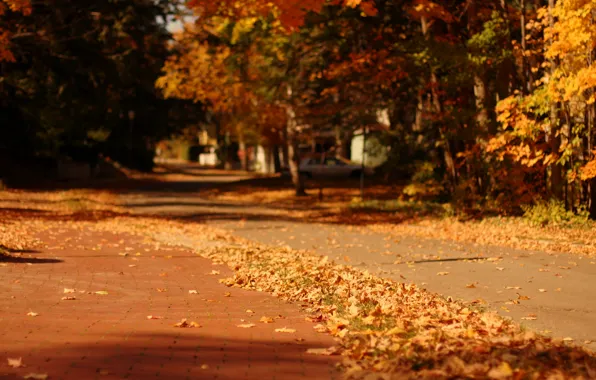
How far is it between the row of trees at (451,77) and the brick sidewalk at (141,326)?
8.99 meters

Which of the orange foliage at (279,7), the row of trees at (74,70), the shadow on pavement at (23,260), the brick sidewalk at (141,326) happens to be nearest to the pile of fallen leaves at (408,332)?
the brick sidewalk at (141,326)

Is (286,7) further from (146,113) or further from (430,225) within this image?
(146,113)

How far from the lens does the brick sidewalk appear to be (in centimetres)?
675

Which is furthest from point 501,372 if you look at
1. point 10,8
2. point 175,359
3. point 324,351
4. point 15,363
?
point 10,8

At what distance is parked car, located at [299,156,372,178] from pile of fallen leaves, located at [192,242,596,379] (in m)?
41.9

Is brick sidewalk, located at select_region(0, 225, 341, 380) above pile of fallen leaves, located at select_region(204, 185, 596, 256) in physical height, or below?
above

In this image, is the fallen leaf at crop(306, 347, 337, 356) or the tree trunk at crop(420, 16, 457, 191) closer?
the fallen leaf at crop(306, 347, 337, 356)

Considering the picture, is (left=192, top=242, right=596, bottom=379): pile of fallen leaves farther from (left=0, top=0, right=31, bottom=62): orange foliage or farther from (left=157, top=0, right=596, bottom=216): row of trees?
(left=0, top=0, right=31, bottom=62): orange foliage

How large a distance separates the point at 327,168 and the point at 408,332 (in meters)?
47.8

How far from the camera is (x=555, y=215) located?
20.1 metres

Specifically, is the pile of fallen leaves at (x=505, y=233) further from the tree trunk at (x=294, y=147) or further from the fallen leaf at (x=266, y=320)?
the tree trunk at (x=294, y=147)

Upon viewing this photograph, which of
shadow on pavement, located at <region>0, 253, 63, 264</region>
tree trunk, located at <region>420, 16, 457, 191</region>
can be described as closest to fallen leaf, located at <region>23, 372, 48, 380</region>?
shadow on pavement, located at <region>0, 253, 63, 264</region>

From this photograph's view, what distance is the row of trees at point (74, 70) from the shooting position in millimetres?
32791

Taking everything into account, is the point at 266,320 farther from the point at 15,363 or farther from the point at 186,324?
the point at 15,363
